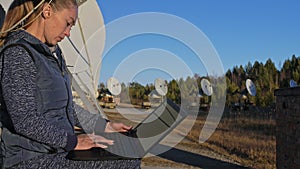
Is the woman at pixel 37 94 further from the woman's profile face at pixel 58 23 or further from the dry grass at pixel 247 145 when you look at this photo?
the dry grass at pixel 247 145

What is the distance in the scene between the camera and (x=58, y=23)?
3.82 feet

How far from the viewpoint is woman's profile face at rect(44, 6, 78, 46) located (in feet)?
3.78

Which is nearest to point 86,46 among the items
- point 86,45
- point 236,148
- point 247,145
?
point 86,45

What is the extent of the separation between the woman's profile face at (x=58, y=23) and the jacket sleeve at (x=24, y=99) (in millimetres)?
152

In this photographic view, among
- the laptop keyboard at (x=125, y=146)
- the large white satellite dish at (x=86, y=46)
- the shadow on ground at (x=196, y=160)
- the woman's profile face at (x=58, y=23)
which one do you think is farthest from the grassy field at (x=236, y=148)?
the woman's profile face at (x=58, y=23)

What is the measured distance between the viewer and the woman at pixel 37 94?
3.26ft

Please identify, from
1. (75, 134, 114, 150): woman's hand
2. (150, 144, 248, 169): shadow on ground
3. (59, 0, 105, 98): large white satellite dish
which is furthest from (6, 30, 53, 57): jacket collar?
(150, 144, 248, 169): shadow on ground

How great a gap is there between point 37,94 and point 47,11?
0.26 metres

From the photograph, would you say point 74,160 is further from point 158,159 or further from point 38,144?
point 158,159

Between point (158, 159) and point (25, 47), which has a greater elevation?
point (25, 47)

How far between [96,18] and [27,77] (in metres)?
2.46

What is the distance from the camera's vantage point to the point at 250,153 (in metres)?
9.05

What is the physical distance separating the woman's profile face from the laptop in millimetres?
354

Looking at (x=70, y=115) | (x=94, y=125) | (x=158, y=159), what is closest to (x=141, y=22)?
(x=94, y=125)
